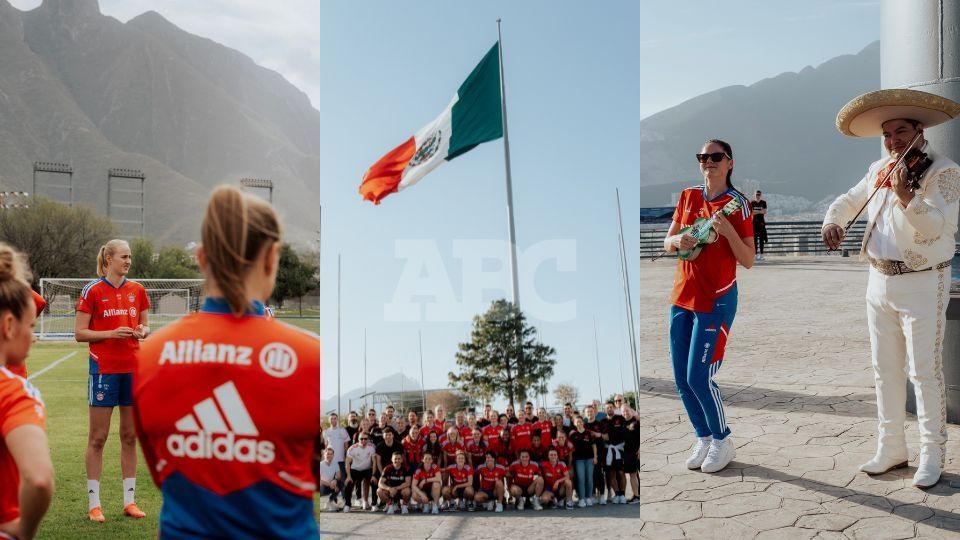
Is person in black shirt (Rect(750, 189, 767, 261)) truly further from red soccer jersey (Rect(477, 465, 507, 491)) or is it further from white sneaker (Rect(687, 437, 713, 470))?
red soccer jersey (Rect(477, 465, 507, 491))

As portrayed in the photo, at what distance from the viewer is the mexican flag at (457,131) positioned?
2.62 meters

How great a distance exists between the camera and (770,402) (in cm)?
465

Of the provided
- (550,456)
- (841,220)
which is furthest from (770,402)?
(550,456)

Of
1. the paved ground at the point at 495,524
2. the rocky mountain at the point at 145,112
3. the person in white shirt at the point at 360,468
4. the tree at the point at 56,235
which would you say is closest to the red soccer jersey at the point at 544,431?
the paved ground at the point at 495,524

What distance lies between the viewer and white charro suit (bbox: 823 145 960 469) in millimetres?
2945

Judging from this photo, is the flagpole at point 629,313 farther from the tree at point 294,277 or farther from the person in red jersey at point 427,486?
the tree at point 294,277

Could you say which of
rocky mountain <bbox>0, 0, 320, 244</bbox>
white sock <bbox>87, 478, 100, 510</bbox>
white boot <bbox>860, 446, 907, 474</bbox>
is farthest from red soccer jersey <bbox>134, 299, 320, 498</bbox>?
rocky mountain <bbox>0, 0, 320, 244</bbox>

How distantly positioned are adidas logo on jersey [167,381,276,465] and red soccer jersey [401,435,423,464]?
1.46 m

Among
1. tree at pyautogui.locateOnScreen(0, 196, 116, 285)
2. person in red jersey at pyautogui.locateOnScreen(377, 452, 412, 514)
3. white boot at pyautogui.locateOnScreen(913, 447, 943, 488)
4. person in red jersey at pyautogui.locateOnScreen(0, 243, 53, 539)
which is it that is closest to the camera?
person in red jersey at pyautogui.locateOnScreen(0, 243, 53, 539)

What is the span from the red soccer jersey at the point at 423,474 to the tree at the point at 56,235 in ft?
104

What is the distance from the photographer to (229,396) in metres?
1.31

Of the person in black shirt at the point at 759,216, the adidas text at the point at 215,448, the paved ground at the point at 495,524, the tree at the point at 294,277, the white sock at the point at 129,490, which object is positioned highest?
the person in black shirt at the point at 759,216

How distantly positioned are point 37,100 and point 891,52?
10730 cm

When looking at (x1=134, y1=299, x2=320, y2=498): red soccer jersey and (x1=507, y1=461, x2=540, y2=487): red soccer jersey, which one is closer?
(x1=134, y1=299, x2=320, y2=498): red soccer jersey
